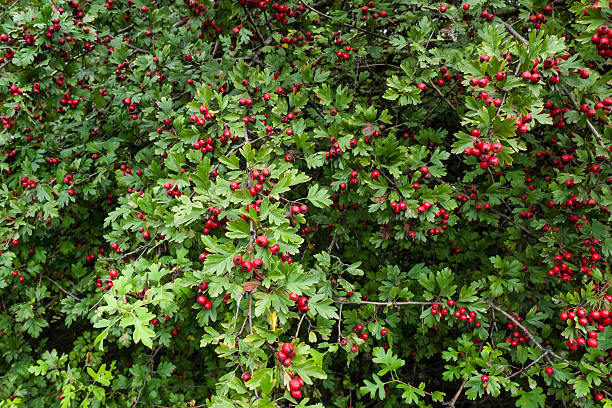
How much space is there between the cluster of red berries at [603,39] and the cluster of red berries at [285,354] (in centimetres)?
233

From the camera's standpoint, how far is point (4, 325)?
4238 mm

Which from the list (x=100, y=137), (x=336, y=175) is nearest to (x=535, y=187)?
(x=336, y=175)

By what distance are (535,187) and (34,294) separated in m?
5.00

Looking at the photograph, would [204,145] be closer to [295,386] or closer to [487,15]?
[295,386]

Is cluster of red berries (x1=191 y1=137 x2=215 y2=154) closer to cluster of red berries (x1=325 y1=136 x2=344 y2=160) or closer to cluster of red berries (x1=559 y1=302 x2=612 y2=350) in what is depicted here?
cluster of red berries (x1=325 y1=136 x2=344 y2=160)

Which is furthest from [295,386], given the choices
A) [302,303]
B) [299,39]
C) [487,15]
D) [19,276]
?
[19,276]

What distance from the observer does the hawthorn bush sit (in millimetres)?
2072

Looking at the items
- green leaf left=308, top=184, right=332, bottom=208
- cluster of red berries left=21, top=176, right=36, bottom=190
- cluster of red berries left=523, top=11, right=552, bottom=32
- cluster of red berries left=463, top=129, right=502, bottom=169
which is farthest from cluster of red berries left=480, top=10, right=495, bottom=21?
cluster of red berries left=21, top=176, right=36, bottom=190

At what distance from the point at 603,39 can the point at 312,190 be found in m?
1.81

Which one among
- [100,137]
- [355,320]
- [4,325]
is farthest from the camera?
[4,325]

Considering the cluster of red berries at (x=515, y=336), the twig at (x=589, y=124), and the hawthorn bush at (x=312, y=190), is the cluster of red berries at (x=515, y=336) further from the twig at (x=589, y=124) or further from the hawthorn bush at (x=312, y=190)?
the twig at (x=589, y=124)

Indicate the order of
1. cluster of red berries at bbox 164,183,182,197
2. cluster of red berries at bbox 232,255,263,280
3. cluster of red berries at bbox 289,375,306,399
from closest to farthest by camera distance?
cluster of red berries at bbox 289,375,306,399
cluster of red berries at bbox 232,255,263,280
cluster of red berries at bbox 164,183,182,197

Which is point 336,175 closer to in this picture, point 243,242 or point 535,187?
point 243,242

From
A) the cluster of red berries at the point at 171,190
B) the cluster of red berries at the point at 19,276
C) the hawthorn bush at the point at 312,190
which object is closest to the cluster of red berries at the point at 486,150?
the hawthorn bush at the point at 312,190
